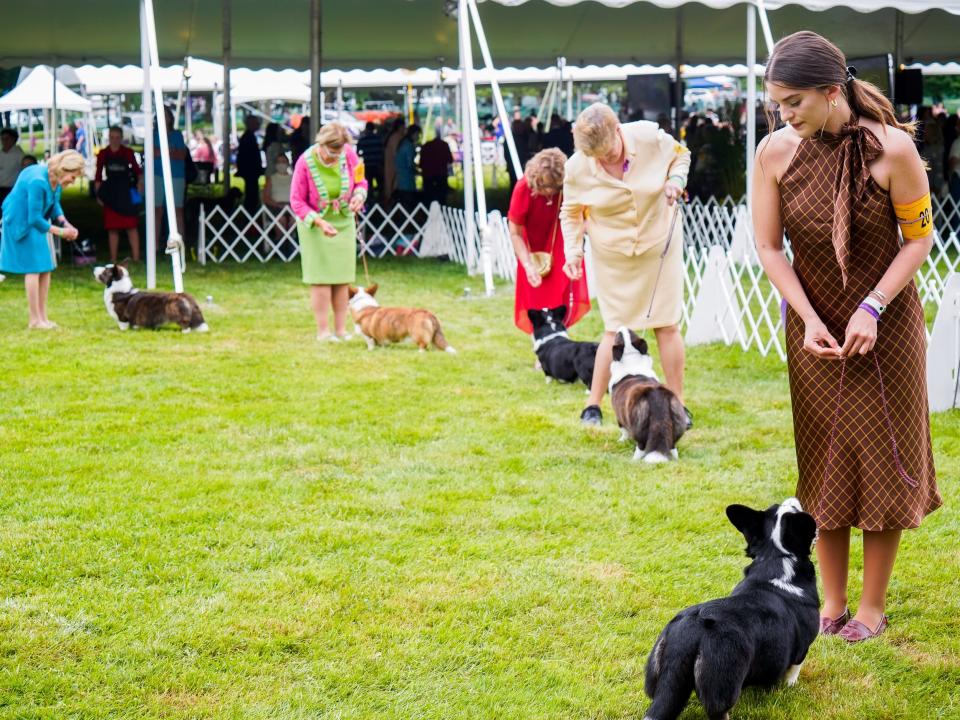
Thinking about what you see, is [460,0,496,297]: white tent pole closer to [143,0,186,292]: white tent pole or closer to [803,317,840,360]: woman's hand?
[143,0,186,292]: white tent pole

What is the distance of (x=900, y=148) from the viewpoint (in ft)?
10.0

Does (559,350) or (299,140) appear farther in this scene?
(299,140)

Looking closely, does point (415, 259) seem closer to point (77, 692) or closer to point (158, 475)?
point (158, 475)

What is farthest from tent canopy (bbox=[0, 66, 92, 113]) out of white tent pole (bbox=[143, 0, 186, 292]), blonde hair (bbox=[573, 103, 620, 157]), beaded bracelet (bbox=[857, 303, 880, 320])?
beaded bracelet (bbox=[857, 303, 880, 320])

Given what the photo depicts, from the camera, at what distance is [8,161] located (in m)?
15.2

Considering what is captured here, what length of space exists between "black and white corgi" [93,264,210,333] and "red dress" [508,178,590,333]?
3.09m

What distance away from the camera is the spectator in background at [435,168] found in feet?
55.9

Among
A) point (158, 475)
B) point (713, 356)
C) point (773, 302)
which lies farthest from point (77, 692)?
point (773, 302)

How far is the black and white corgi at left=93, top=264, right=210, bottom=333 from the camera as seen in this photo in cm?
963

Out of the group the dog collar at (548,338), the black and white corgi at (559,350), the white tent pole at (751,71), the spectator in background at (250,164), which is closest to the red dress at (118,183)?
the spectator in background at (250,164)

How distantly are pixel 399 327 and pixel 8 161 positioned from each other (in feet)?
28.7

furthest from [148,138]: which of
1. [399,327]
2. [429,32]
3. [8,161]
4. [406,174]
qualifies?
[429,32]

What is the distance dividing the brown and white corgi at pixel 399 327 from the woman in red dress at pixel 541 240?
3.27ft

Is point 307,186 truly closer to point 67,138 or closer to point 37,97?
point 37,97
